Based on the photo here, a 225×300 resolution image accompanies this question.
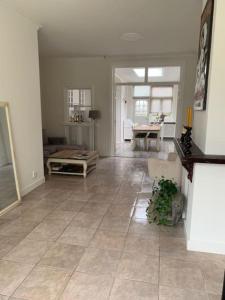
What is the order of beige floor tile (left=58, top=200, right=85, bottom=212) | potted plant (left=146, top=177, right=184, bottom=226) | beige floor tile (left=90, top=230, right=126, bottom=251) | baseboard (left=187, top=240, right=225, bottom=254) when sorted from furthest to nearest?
beige floor tile (left=58, top=200, right=85, bottom=212) → potted plant (left=146, top=177, right=184, bottom=226) → beige floor tile (left=90, top=230, right=126, bottom=251) → baseboard (left=187, top=240, right=225, bottom=254)

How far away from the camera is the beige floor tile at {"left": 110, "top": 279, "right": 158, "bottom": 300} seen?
1678 millimetres

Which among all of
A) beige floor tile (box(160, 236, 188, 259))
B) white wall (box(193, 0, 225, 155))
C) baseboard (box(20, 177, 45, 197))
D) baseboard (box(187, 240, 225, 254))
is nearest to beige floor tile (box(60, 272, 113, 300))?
beige floor tile (box(160, 236, 188, 259))

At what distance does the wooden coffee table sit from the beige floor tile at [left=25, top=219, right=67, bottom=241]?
1.86 meters

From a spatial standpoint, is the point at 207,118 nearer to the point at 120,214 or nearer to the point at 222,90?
the point at 222,90

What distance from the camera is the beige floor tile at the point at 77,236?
2.37 metres

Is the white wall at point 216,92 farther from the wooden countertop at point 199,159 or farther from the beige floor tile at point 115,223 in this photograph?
the beige floor tile at point 115,223

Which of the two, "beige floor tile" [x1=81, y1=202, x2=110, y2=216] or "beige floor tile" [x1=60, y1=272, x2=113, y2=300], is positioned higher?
"beige floor tile" [x1=81, y1=202, x2=110, y2=216]

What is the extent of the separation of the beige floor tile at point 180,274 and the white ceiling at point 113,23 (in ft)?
10.2

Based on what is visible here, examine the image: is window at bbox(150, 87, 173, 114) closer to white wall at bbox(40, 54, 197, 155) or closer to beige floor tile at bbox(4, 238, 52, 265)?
white wall at bbox(40, 54, 197, 155)

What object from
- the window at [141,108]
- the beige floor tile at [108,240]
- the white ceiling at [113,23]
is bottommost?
the beige floor tile at [108,240]

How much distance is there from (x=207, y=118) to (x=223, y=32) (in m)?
0.71

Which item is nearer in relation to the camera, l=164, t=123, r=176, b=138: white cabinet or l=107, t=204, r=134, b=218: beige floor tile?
l=107, t=204, r=134, b=218: beige floor tile

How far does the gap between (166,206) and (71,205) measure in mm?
1386

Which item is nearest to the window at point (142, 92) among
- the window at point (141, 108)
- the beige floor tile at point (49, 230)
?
the window at point (141, 108)
